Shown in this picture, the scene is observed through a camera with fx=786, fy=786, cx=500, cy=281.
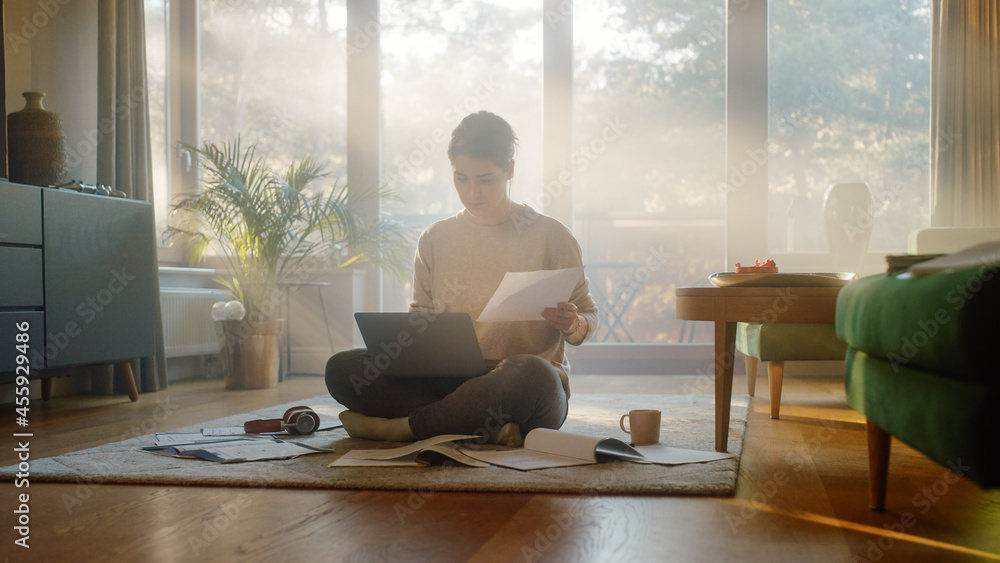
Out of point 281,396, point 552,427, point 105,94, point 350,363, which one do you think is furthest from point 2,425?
point 552,427

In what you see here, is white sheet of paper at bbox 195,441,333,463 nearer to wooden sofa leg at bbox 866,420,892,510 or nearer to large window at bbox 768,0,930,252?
wooden sofa leg at bbox 866,420,892,510

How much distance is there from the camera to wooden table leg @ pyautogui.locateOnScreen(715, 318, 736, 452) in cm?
192

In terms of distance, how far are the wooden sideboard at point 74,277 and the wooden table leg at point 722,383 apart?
90.3 inches

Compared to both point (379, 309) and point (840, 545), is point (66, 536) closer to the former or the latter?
point (840, 545)

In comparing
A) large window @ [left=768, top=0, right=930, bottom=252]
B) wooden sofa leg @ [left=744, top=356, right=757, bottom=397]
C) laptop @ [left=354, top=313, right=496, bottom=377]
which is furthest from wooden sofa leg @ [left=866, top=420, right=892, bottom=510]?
large window @ [left=768, top=0, right=930, bottom=252]

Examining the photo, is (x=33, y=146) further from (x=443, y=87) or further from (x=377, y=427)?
(x=443, y=87)

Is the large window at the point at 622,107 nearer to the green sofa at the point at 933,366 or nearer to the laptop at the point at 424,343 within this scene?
the laptop at the point at 424,343

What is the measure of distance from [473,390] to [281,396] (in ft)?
5.87

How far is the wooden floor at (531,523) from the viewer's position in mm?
1146

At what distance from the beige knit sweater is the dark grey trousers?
171 mm

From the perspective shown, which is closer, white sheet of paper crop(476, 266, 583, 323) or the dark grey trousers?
white sheet of paper crop(476, 266, 583, 323)

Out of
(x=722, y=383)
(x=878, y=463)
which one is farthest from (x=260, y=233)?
(x=878, y=463)

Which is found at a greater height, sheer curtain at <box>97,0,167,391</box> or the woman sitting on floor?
sheer curtain at <box>97,0,167,391</box>

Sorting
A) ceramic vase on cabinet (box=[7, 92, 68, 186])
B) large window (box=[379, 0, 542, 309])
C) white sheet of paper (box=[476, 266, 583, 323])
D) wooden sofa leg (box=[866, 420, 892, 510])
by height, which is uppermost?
large window (box=[379, 0, 542, 309])
